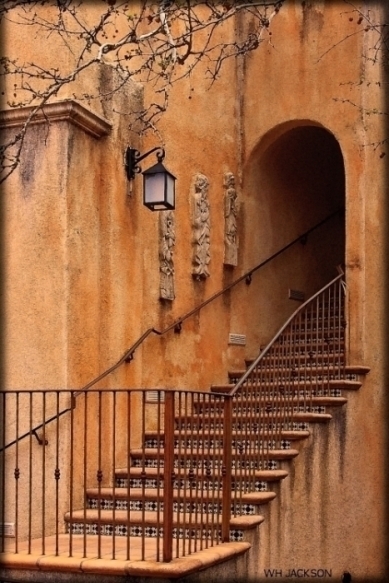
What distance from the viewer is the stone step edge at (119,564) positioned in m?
6.64

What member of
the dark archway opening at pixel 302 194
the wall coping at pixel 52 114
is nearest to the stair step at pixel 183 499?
the wall coping at pixel 52 114

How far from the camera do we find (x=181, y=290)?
34.6ft

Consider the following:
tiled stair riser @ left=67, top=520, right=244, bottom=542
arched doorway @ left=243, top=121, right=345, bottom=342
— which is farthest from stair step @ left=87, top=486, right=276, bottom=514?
arched doorway @ left=243, top=121, right=345, bottom=342

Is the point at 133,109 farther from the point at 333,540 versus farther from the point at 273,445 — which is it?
the point at 333,540

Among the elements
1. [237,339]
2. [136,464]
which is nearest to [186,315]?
[237,339]

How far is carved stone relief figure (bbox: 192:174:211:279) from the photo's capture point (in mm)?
10758

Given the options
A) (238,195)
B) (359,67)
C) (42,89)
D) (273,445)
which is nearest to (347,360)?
(273,445)

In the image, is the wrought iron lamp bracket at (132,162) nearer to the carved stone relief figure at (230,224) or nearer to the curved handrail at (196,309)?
the curved handrail at (196,309)

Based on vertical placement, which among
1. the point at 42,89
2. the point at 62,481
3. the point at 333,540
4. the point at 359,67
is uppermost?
the point at 359,67

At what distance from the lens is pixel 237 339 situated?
11.5 metres

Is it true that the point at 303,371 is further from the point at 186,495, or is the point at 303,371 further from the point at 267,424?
the point at 186,495

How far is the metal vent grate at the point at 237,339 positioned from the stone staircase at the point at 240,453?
70 centimetres

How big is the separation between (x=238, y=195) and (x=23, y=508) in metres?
4.76

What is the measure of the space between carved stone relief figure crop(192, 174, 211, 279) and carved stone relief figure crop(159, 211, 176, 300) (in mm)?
493
